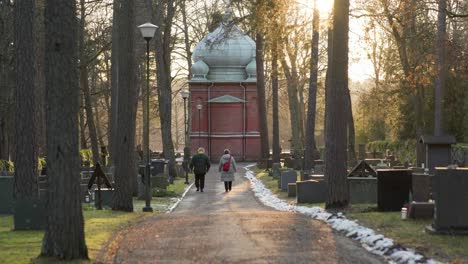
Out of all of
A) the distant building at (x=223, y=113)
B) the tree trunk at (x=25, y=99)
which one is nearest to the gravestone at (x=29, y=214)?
the tree trunk at (x=25, y=99)

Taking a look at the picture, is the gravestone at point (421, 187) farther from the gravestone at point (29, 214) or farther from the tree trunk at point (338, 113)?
the gravestone at point (29, 214)

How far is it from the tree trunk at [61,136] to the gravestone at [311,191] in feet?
40.5

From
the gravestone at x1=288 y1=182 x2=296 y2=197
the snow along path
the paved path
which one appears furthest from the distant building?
the paved path

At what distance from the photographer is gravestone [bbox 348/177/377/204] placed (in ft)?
67.2

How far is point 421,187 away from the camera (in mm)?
15234

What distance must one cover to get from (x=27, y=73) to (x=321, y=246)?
28.4ft

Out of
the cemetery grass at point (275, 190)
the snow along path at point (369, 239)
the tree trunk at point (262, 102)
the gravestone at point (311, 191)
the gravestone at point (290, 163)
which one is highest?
the tree trunk at point (262, 102)

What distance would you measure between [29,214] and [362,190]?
28.0 feet

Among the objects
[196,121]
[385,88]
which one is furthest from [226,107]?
[385,88]

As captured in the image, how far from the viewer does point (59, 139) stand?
1125 cm

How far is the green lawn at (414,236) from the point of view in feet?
36.8

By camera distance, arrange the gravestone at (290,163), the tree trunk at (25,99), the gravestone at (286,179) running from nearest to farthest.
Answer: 1. the tree trunk at (25,99)
2. the gravestone at (286,179)
3. the gravestone at (290,163)

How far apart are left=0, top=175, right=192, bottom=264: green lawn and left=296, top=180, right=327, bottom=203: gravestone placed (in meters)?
4.35

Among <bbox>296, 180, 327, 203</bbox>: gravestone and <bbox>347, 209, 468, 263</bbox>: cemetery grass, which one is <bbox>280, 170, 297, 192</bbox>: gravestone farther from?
A: <bbox>347, 209, 468, 263</bbox>: cemetery grass
